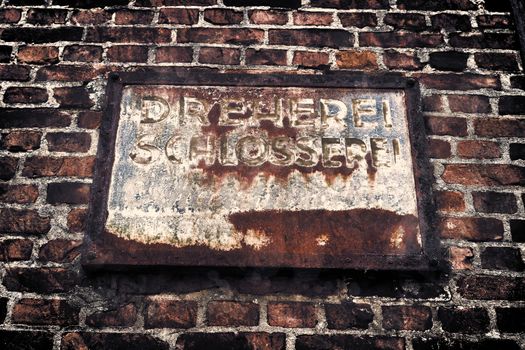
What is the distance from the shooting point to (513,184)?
4.56 feet

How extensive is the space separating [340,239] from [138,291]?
1.84 ft

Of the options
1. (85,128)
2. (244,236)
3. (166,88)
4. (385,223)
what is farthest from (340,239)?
(85,128)

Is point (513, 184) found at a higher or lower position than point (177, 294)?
higher

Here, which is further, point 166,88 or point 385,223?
point 166,88

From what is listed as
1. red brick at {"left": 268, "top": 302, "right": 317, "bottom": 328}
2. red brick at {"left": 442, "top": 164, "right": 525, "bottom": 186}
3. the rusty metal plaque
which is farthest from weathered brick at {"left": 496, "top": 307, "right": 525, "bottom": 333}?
red brick at {"left": 268, "top": 302, "right": 317, "bottom": 328}

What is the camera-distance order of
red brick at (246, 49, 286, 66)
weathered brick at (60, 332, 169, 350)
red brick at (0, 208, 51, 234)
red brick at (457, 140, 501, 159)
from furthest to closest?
red brick at (246, 49, 286, 66), red brick at (457, 140, 501, 159), red brick at (0, 208, 51, 234), weathered brick at (60, 332, 169, 350)

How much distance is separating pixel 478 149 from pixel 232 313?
0.88 metres

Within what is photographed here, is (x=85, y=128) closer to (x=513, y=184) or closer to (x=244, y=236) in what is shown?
(x=244, y=236)

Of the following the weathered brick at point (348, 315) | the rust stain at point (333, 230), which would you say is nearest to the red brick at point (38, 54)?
the rust stain at point (333, 230)

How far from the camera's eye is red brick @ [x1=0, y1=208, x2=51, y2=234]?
132 cm

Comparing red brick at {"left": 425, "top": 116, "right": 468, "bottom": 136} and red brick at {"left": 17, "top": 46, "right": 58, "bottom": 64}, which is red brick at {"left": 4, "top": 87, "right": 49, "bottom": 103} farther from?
red brick at {"left": 425, "top": 116, "right": 468, "bottom": 136}

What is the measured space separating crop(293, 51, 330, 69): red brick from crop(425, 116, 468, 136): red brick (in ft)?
1.24

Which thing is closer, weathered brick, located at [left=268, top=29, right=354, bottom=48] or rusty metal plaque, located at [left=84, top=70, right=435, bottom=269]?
rusty metal plaque, located at [left=84, top=70, right=435, bottom=269]

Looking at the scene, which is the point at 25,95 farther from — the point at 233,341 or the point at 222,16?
the point at 233,341
